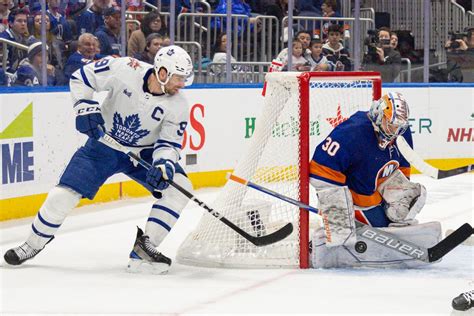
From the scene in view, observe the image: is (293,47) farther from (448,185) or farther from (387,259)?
(387,259)

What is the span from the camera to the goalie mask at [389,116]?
5.50 metres

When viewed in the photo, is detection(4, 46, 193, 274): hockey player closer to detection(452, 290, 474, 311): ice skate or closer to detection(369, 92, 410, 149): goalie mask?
detection(369, 92, 410, 149): goalie mask

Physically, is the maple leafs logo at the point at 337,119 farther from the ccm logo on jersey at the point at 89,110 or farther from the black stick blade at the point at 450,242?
the ccm logo on jersey at the point at 89,110

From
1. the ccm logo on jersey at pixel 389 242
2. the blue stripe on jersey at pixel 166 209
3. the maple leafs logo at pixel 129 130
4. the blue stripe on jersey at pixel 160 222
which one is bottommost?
the ccm logo on jersey at pixel 389 242

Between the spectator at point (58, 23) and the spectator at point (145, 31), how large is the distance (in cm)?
85

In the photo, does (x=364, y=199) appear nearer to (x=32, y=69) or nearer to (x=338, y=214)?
(x=338, y=214)

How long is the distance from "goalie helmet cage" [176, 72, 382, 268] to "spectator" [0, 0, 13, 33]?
2.21m

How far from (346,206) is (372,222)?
0.40 meters

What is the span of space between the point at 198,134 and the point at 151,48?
75 centimetres

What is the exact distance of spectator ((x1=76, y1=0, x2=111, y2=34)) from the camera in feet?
26.8

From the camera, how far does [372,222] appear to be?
5.85 meters

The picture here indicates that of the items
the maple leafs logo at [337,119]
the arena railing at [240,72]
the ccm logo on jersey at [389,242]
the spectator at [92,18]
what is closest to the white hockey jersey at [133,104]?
the ccm logo on jersey at [389,242]

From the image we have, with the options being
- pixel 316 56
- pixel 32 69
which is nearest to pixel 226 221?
pixel 32 69

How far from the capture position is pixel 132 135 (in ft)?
18.7
